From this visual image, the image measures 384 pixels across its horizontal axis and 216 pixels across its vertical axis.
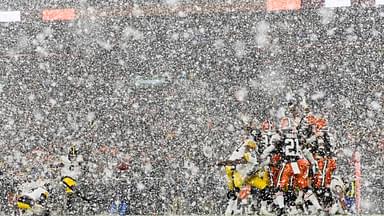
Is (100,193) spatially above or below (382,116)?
below

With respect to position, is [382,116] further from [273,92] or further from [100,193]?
[100,193]

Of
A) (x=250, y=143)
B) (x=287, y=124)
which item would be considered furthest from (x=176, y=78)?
(x=287, y=124)

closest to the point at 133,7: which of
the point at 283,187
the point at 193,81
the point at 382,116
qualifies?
the point at 193,81

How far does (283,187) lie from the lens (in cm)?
1082

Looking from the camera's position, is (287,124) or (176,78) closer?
(287,124)

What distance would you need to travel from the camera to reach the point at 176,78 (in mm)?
20516

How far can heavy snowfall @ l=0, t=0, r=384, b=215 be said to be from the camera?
1848 centimetres

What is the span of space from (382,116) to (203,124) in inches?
191

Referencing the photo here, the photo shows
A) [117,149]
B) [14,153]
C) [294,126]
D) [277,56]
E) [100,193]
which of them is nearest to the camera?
[294,126]

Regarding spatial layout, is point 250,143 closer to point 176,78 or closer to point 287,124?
point 287,124

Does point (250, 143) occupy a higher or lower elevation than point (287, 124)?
lower

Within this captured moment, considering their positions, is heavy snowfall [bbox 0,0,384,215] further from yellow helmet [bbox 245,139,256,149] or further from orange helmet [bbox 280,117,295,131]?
orange helmet [bbox 280,117,295,131]

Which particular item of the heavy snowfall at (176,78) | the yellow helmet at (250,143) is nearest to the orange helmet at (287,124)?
the yellow helmet at (250,143)

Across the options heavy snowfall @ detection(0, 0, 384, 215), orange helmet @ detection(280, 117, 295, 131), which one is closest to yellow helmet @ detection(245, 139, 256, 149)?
orange helmet @ detection(280, 117, 295, 131)
